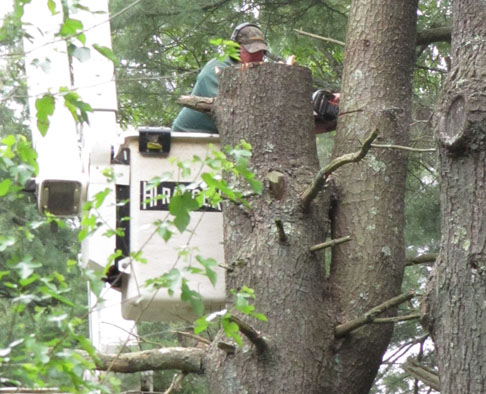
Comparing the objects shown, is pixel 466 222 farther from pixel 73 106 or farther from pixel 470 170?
pixel 73 106

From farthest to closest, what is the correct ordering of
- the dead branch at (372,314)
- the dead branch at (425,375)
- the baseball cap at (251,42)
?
the baseball cap at (251,42) → the dead branch at (425,375) → the dead branch at (372,314)

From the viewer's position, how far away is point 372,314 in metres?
4.82

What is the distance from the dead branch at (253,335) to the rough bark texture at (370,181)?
0.34 metres

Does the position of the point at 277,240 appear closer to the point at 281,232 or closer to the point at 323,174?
the point at 281,232

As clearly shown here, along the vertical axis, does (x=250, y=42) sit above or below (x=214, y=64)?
above

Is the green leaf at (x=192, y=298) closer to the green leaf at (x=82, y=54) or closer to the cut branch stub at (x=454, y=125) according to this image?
the green leaf at (x=82, y=54)

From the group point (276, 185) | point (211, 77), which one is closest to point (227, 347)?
point (276, 185)

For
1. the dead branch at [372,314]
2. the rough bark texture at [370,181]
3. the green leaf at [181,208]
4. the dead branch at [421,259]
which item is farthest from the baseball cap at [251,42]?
the green leaf at [181,208]

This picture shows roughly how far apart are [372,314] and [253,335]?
476 millimetres

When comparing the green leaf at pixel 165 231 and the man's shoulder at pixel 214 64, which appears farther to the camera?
the man's shoulder at pixel 214 64

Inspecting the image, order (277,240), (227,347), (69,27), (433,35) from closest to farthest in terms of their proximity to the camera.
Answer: (69,27)
(227,347)
(277,240)
(433,35)

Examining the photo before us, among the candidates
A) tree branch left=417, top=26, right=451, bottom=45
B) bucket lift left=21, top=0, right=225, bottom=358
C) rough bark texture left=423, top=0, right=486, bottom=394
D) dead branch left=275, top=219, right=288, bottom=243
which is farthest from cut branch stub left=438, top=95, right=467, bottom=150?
tree branch left=417, top=26, right=451, bottom=45

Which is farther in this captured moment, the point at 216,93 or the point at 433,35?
the point at 433,35

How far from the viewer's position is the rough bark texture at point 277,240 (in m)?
4.85
